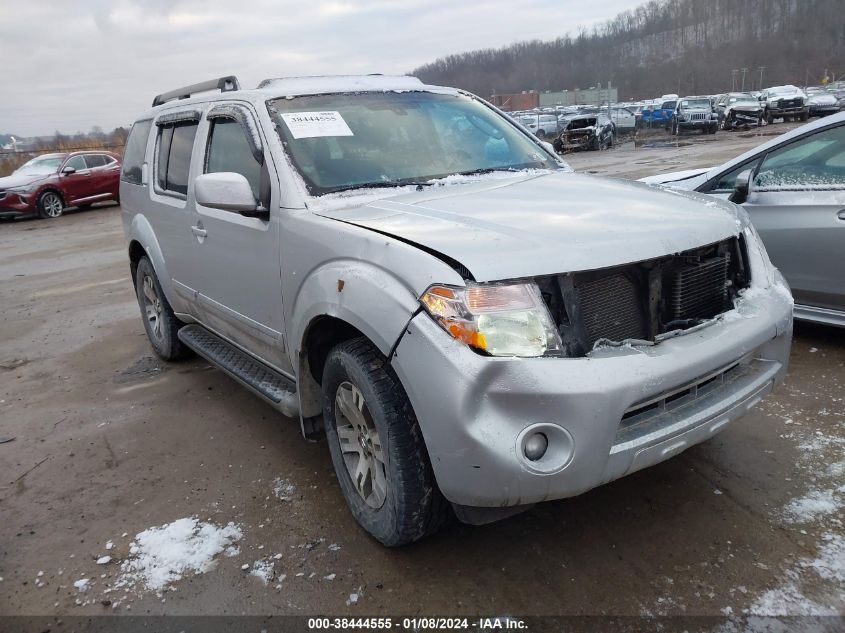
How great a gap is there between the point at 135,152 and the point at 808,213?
15.8ft

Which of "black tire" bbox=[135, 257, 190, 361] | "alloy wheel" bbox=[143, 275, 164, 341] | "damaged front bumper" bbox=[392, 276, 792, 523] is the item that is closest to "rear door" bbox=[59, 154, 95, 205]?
"black tire" bbox=[135, 257, 190, 361]

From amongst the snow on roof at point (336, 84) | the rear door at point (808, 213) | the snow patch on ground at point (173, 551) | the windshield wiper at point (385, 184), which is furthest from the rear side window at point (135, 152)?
the rear door at point (808, 213)

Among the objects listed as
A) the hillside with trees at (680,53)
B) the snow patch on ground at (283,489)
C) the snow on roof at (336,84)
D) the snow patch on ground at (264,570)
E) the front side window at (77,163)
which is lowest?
the snow patch on ground at (283,489)

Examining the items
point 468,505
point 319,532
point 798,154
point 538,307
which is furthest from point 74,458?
point 798,154

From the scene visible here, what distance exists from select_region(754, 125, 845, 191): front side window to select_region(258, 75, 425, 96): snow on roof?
2.44m

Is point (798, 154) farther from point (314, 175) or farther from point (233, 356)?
point (233, 356)

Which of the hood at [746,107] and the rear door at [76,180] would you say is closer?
the rear door at [76,180]

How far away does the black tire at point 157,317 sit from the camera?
5004 millimetres

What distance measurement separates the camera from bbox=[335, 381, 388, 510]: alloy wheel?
267 centimetres

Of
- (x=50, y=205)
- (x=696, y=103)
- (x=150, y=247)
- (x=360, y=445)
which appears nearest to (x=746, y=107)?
(x=696, y=103)

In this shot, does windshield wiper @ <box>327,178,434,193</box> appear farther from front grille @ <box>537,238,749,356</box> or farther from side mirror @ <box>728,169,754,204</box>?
side mirror @ <box>728,169,754,204</box>

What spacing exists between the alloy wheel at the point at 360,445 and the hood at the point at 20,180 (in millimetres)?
16867

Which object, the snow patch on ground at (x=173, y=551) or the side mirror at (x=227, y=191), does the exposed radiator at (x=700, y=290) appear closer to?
the side mirror at (x=227, y=191)

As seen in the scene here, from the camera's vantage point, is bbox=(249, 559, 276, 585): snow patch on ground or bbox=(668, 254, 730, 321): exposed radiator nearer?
bbox=(668, 254, 730, 321): exposed radiator
